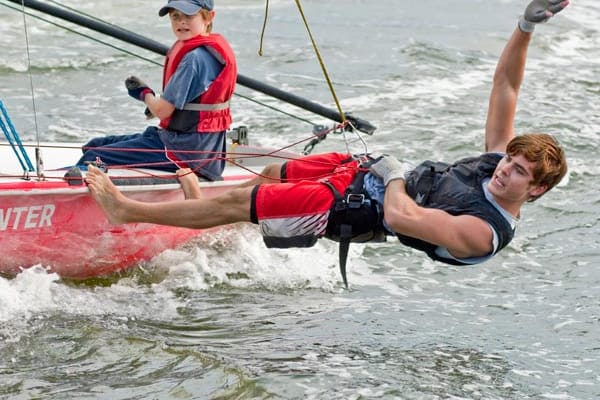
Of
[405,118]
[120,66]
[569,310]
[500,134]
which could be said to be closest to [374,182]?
[500,134]

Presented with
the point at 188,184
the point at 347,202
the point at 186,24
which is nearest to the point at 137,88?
the point at 186,24

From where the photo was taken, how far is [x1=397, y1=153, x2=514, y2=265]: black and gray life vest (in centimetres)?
489

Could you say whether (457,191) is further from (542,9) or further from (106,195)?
(106,195)

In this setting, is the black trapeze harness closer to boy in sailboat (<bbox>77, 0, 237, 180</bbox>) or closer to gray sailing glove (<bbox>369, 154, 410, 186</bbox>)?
gray sailing glove (<bbox>369, 154, 410, 186</bbox>)

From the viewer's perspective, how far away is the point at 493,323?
6008 mm

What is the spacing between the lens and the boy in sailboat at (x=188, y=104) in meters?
5.90

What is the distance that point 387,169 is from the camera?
5.09 m

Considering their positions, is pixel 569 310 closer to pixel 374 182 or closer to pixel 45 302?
pixel 374 182

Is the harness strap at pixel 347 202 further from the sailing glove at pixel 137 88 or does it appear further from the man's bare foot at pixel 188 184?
the sailing glove at pixel 137 88

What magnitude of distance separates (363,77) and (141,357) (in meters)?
7.86

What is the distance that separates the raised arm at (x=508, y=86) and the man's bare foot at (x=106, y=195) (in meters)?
1.85

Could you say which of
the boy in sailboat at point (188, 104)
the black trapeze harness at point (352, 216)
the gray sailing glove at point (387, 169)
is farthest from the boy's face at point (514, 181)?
the boy in sailboat at point (188, 104)

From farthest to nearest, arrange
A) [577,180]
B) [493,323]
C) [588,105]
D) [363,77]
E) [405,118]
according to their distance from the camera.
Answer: [363,77]
[588,105]
[405,118]
[577,180]
[493,323]

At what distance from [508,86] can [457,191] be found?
0.76 metres
